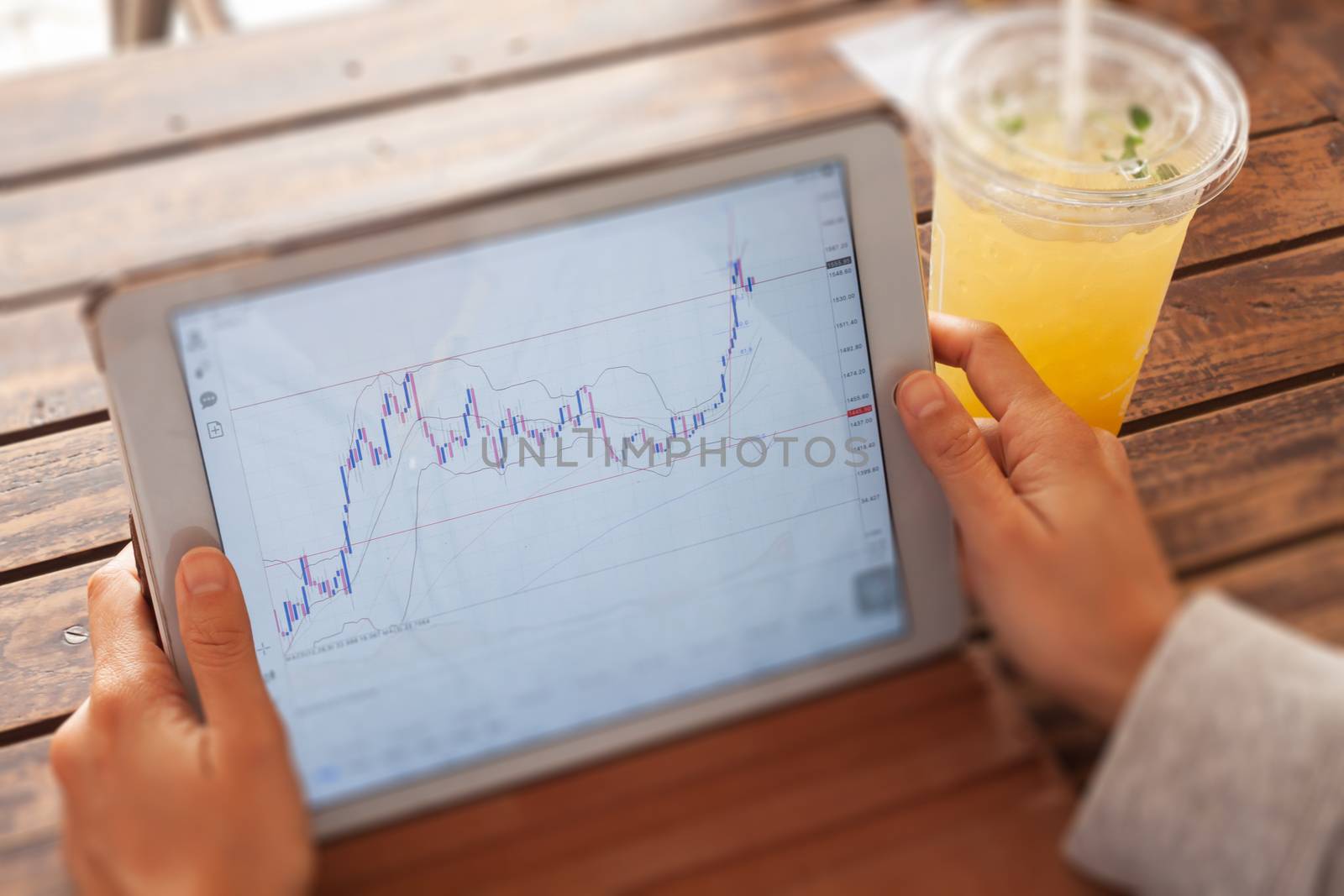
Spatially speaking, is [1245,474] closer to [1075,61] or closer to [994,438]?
[994,438]

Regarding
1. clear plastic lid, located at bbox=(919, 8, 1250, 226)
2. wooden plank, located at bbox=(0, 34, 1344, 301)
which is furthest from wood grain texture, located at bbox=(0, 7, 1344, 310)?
clear plastic lid, located at bbox=(919, 8, 1250, 226)

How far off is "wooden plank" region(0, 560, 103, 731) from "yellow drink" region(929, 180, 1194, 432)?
572 mm

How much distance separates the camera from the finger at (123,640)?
1.95 feet

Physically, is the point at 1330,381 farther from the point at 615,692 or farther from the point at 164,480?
the point at 164,480

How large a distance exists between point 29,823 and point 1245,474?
762mm

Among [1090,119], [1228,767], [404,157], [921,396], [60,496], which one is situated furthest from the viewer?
[404,157]

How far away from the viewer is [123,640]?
622mm

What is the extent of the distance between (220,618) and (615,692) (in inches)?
8.9

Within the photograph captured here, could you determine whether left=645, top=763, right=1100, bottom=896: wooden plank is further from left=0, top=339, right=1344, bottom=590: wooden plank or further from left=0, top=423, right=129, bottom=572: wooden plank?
left=0, top=423, right=129, bottom=572: wooden plank

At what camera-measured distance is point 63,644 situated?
667mm

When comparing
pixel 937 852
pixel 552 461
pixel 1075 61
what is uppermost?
pixel 1075 61

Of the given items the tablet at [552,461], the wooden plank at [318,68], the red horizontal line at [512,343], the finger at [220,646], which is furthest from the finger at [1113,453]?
the wooden plank at [318,68]

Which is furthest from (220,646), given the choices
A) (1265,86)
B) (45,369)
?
(1265,86)

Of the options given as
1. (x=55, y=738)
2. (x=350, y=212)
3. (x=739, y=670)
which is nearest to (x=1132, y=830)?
(x=739, y=670)
